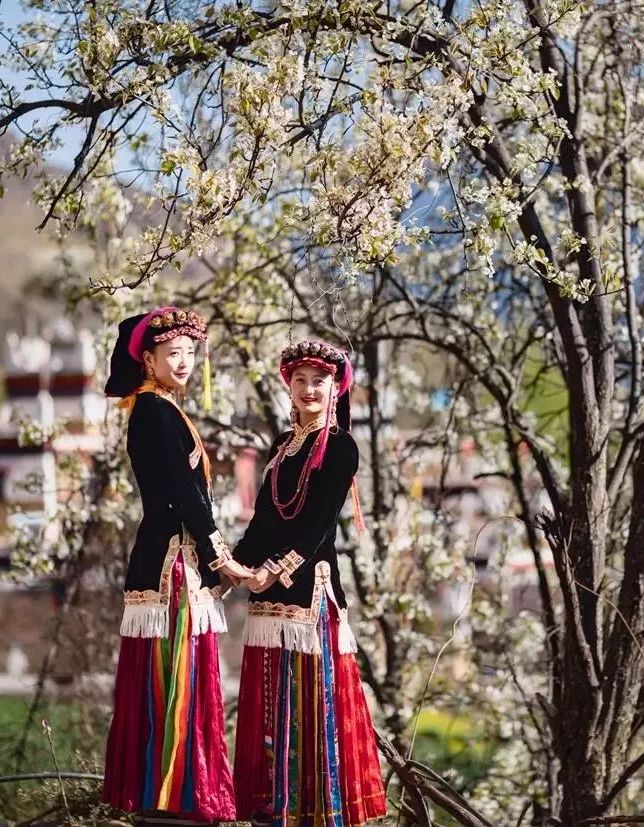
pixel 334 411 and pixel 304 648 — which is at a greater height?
pixel 334 411

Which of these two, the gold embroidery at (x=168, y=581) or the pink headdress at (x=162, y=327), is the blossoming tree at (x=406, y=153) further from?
the gold embroidery at (x=168, y=581)

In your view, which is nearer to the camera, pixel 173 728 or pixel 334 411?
pixel 173 728

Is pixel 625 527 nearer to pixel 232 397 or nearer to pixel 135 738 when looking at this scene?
pixel 232 397

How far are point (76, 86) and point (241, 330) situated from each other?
2795 mm

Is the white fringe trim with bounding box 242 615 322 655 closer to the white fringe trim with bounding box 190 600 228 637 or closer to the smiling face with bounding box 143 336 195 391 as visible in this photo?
the white fringe trim with bounding box 190 600 228 637

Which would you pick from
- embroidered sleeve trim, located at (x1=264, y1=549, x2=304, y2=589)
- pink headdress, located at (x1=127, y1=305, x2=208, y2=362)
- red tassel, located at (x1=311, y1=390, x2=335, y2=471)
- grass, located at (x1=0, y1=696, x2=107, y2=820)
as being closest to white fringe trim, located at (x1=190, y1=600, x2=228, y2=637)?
embroidered sleeve trim, located at (x1=264, y1=549, x2=304, y2=589)

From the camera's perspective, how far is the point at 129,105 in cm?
489

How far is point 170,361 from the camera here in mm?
4453

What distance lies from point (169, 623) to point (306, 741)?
59cm

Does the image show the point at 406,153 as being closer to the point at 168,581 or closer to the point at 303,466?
the point at 303,466

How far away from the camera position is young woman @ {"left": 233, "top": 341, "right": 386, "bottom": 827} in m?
4.40

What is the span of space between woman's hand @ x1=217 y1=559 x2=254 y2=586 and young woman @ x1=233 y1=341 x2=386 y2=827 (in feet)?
0.10

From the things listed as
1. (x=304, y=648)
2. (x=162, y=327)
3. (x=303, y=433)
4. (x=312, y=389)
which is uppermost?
(x=162, y=327)

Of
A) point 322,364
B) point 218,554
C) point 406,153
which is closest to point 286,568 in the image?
point 218,554
